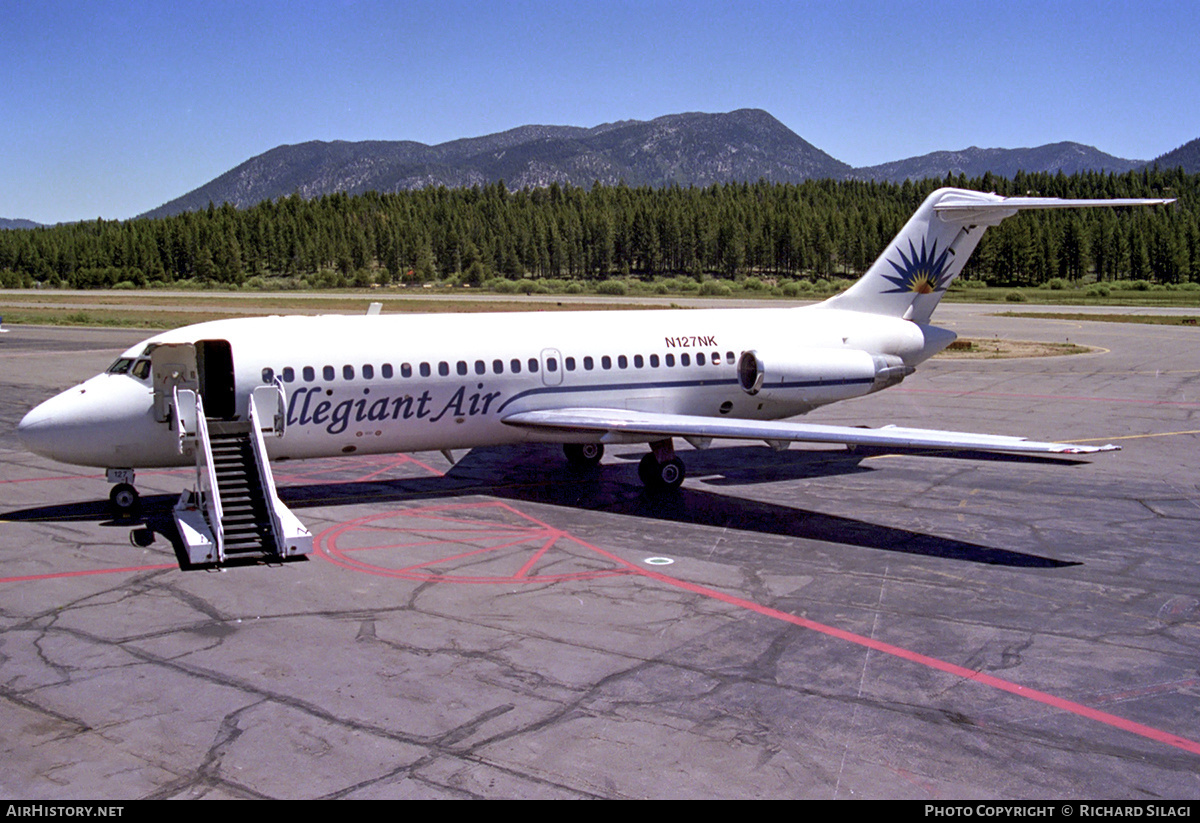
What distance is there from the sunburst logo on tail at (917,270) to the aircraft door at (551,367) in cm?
978

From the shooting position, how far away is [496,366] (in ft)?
70.6

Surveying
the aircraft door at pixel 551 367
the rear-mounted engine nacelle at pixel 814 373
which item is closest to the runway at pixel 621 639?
the rear-mounted engine nacelle at pixel 814 373

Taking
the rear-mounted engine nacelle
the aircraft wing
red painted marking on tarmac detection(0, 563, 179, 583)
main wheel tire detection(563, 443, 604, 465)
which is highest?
the rear-mounted engine nacelle

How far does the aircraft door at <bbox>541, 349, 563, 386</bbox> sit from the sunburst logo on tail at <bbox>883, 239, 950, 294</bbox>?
9778 millimetres

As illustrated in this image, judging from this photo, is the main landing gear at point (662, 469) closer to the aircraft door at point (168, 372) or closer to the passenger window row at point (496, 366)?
the passenger window row at point (496, 366)

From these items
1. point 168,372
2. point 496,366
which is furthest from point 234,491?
point 496,366

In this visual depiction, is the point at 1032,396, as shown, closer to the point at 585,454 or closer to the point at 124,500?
the point at 585,454

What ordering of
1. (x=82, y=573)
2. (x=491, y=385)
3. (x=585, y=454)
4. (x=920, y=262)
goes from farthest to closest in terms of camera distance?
(x=920, y=262) → (x=585, y=454) → (x=491, y=385) → (x=82, y=573)

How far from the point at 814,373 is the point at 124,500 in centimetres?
1558

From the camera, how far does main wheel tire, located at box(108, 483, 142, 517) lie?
1936cm

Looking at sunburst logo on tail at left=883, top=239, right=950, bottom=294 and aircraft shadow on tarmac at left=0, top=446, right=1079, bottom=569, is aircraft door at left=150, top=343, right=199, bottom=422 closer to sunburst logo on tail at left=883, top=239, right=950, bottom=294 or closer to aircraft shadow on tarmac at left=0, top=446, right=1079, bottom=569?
aircraft shadow on tarmac at left=0, top=446, right=1079, bottom=569

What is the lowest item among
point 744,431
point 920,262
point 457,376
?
point 744,431

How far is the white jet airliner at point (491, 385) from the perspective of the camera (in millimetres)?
18250

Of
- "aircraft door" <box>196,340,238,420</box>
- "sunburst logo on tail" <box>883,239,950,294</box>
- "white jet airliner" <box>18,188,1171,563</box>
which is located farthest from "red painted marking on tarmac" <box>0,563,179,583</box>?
"sunburst logo on tail" <box>883,239,950,294</box>
